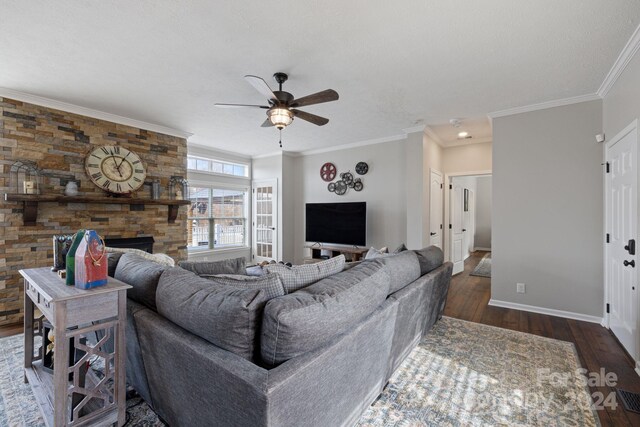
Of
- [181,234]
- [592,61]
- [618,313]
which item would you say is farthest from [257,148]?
[618,313]

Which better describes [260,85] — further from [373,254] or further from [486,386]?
[486,386]

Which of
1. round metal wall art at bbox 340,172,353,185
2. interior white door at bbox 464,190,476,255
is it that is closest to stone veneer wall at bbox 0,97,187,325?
round metal wall art at bbox 340,172,353,185

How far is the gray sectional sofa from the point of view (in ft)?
3.66

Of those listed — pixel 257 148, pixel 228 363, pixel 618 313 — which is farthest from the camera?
pixel 257 148

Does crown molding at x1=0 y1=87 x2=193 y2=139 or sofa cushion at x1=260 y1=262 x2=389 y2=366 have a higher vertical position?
crown molding at x1=0 y1=87 x2=193 y2=139

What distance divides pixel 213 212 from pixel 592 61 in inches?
240

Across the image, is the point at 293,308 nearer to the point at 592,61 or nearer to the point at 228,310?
the point at 228,310

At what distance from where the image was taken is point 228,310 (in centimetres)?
124

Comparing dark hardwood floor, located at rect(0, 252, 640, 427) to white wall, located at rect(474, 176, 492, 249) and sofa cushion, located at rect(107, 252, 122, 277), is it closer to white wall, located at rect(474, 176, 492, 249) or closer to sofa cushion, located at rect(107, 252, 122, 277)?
sofa cushion, located at rect(107, 252, 122, 277)

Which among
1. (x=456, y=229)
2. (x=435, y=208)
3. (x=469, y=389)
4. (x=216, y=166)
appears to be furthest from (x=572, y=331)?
(x=216, y=166)

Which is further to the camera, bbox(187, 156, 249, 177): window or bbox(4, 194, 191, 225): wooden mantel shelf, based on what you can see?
bbox(187, 156, 249, 177): window

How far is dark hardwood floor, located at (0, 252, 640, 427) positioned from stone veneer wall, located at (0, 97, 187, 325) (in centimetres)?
75

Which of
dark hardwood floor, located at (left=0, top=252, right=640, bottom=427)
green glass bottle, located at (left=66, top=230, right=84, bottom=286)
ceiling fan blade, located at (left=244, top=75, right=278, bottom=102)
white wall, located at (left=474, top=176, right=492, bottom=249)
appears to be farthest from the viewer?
white wall, located at (left=474, top=176, right=492, bottom=249)

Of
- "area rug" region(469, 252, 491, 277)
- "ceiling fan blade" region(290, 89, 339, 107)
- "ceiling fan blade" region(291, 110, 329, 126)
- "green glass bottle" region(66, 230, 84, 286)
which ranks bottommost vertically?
"area rug" region(469, 252, 491, 277)
